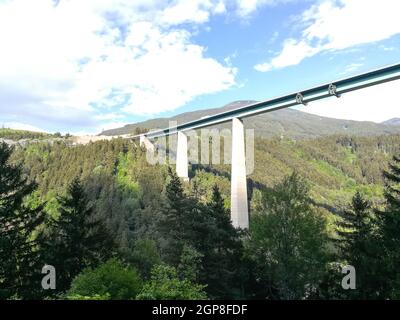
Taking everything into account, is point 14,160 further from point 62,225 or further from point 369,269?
point 369,269

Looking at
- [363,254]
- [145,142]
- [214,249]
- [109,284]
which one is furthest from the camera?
[145,142]

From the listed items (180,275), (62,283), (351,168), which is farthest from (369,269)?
(351,168)

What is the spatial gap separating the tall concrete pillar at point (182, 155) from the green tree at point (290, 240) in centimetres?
5810

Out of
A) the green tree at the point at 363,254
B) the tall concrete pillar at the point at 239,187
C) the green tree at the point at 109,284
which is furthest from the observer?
the tall concrete pillar at the point at 239,187

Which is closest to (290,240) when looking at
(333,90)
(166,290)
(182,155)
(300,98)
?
(166,290)

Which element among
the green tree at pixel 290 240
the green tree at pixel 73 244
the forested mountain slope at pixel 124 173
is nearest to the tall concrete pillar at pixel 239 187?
the forested mountain slope at pixel 124 173

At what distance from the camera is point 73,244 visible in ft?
76.6

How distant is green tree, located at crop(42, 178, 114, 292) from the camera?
22591 mm

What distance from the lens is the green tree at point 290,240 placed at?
2303cm

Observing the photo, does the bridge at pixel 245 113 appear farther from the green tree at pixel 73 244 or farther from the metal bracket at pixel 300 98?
the green tree at pixel 73 244

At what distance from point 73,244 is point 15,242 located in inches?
124

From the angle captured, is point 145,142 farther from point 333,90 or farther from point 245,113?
point 333,90

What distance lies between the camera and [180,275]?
20562mm

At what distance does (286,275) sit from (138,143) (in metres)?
86.1
